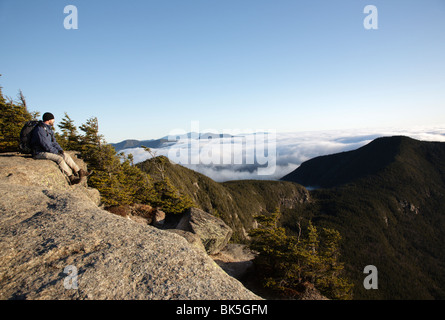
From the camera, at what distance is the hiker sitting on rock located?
13734 mm

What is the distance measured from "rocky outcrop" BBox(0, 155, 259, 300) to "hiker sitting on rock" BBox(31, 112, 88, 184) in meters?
4.88

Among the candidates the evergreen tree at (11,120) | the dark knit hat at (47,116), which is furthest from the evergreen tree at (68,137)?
the dark knit hat at (47,116)

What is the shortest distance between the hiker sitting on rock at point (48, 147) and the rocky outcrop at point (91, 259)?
488cm

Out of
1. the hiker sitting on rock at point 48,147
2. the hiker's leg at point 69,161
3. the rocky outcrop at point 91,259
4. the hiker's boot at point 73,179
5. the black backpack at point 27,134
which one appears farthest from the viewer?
the hiker's boot at point 73,179

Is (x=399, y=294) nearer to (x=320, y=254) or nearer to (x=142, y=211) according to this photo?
(x=320, y=254)

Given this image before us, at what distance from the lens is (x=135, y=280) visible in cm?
648

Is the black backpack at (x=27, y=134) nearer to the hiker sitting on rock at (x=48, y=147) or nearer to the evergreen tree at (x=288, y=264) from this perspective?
the hiker sitting on rock at (x=48, y=147)

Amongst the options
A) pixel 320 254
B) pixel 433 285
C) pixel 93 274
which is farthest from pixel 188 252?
pixel 433 285

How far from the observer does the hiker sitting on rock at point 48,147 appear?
45.1ft

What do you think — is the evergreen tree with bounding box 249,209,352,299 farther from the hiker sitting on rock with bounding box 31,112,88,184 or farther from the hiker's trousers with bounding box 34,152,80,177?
the hiker sitting on rock with bounding box 31,112,88,184

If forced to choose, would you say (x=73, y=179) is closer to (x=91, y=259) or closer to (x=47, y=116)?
(x=47, y=116)

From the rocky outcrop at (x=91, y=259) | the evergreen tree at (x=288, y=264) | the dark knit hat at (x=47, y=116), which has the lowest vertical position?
→ the evergreen tree at (x=288, y=264)

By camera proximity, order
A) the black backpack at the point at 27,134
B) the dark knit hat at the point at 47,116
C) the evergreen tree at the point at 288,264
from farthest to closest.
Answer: the evergreen tree at the point at 288,264, the black backpack at the point at 27,134, the dark knit hat at the point at 47,116
